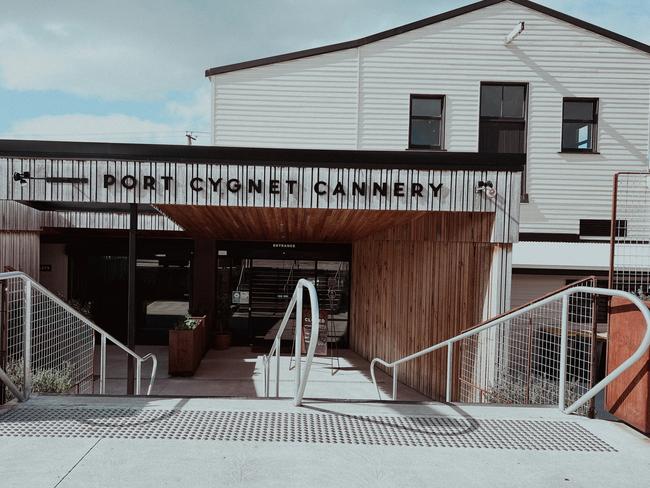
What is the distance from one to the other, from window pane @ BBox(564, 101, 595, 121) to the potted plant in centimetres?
943

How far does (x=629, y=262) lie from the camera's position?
966 cm

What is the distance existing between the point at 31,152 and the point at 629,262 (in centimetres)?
1023

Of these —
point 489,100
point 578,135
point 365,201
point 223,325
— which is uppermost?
point 489,100

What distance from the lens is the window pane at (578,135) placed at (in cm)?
1148

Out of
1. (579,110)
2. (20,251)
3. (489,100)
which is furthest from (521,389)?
(20,251)

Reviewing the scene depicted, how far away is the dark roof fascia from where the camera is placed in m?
5.62

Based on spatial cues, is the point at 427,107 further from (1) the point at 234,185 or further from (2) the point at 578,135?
Result: (1) the point at 234,185

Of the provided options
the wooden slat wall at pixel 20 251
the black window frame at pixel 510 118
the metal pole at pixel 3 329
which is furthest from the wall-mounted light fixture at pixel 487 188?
the wooden slat wall at pixel 20 251

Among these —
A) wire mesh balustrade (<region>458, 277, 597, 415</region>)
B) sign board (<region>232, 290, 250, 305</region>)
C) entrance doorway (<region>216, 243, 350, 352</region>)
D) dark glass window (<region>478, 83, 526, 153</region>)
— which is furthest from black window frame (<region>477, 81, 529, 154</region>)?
sign board (<region>232, 290, 250, 305</region>)

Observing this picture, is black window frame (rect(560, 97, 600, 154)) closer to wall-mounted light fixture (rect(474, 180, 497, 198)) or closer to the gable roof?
the gable roof

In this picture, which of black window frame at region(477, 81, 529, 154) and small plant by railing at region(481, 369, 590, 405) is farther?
black window frame at region(477, 81, 529, 154)

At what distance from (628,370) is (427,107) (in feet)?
30.3

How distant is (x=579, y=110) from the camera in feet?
37.7

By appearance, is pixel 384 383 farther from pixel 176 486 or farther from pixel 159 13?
pixel 159 13
